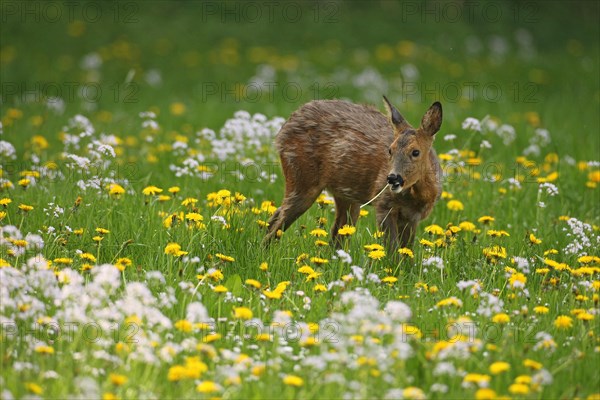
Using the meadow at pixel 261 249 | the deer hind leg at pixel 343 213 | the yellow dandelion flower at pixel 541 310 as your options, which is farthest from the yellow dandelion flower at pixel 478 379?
the deer hind leg at pixel 343 213

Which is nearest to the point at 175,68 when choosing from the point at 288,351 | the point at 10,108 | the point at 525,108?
the point at 10,108

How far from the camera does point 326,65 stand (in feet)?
53.1

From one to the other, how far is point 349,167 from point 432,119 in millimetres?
872

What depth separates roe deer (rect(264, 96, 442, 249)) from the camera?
263 inches

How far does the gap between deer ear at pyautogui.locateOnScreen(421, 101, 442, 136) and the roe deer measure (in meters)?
0.02

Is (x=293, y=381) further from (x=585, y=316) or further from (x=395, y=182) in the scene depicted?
(x=395, y=182)

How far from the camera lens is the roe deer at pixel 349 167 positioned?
21.9 feet

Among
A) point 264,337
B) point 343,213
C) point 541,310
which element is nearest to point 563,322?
point 541,310

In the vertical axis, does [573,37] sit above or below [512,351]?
above

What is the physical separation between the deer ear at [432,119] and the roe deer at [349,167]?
0.02 metres

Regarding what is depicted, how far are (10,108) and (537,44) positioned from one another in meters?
11.3

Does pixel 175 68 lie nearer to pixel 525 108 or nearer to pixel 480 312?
pixel 525 108

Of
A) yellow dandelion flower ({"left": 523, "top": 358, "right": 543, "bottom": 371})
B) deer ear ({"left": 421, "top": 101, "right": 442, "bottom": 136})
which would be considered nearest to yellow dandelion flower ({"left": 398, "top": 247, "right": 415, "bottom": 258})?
deer ear ({"left": 421, "top": 101, "right": 442, "bottom": 136})

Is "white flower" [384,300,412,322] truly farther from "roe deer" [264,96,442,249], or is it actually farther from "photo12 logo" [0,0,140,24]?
"photo12 logo" [0,0,140,24]
